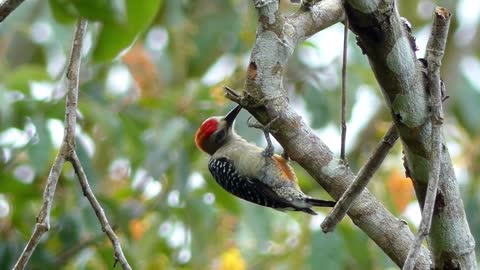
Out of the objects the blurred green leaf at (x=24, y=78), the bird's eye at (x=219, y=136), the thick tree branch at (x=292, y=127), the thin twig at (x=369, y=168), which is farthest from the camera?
the bird's eye at (x=219, y=136)

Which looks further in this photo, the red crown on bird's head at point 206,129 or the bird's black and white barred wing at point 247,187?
the red crown on bird's head at point 206,129

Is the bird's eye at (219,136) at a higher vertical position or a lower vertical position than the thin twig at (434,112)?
lower

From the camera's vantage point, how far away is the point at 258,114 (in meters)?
3.35

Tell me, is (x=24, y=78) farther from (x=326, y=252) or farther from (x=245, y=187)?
(x=326, y=252)

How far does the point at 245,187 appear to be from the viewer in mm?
5184

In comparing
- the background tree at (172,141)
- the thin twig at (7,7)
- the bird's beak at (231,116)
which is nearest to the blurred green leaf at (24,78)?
the background tree at (172,141)

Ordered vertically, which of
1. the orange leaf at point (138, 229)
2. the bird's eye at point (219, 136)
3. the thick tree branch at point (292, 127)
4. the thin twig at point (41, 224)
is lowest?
the orange leaf at point (138, 229)

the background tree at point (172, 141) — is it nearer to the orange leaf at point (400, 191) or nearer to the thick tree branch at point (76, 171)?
the orange leaf at point (400, 191)

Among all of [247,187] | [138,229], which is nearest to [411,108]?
[247,187]

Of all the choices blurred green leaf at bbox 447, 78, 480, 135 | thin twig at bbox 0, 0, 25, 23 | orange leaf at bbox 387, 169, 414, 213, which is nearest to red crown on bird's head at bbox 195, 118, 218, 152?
orange leaf at bbox 387, 169, 414, 213

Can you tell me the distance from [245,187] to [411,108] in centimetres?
219

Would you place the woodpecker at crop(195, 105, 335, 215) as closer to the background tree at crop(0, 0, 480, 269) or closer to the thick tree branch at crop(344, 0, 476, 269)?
the background tree at crop(0, 0, 480, 269)

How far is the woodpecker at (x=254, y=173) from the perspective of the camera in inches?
199

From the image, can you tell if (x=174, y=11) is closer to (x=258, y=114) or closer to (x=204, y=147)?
(x=204, y=147)
